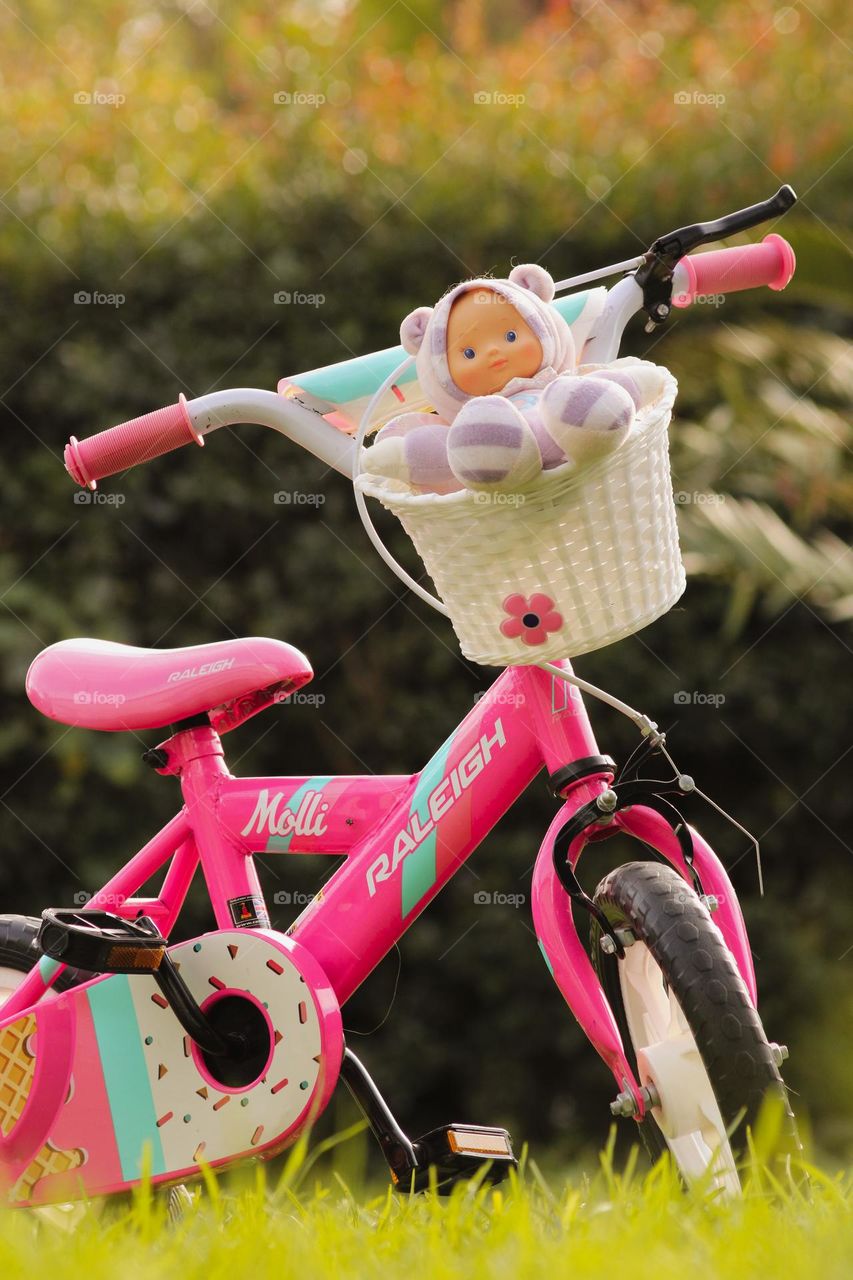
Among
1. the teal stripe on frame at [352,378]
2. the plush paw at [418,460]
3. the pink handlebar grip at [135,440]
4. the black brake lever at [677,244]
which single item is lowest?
the plush paw at [418,460]

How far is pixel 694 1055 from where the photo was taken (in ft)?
5.92

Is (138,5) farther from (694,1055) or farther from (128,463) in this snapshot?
(694,1055)

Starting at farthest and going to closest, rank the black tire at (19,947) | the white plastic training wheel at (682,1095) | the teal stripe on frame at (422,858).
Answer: the black tire at (19,947), the teal stripe on frame at (422,858), the white plastic training wheel at (682,1095)

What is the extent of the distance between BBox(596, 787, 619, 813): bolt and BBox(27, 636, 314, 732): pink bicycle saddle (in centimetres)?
57

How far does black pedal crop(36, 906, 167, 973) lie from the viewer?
6.46ft

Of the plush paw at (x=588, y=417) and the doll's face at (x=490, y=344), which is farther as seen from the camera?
the doll's face at (x=490, y=344)

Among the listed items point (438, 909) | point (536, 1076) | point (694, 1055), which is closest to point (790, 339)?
point (438, 909)

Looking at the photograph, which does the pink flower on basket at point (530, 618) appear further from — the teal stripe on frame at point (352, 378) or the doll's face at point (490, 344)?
the teal stripe on frame at point (352, 378)

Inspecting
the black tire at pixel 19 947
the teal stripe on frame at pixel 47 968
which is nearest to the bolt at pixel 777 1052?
the teal stripe on frame at pixel 47 968

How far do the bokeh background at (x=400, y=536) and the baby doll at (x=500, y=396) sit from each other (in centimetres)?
175

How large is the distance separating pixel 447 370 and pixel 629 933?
2.60ft

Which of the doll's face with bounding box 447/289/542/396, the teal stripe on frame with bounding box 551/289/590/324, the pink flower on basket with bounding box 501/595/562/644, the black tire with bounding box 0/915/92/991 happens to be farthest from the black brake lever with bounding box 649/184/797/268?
the black tire with bounding box 0/915/92/991

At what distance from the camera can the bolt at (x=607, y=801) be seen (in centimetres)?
181

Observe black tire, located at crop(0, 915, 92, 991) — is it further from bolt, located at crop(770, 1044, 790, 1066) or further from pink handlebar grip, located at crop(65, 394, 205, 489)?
bolt, located at crop(770, 1044, 790, 1066)
